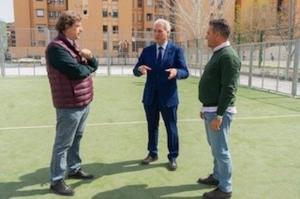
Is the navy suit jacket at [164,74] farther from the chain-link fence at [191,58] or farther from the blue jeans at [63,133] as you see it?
the chain-link fence at [191,58]

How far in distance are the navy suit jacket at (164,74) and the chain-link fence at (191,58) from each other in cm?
847

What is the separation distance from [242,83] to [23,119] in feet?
36.0

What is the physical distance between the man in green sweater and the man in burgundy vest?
127cm

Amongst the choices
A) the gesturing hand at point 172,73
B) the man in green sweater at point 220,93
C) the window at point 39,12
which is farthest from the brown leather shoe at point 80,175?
the window at point 39,12

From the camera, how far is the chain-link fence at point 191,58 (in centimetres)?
1360

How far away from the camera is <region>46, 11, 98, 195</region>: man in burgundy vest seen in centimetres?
378

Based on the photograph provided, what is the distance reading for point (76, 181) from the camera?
14.8 ft

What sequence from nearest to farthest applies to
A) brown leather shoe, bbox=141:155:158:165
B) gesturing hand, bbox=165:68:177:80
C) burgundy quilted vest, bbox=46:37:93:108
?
1. burgundy quilted vest, bbox=46:37:93:108
2. gesturing hand, bbox=165:68:177:80
3. brown leather shoe, bbox=141:155:158:165

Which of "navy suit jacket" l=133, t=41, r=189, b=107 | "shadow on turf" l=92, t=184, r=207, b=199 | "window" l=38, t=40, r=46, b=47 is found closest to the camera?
"shadow on turf" l=92, t=184, r=207, b=199

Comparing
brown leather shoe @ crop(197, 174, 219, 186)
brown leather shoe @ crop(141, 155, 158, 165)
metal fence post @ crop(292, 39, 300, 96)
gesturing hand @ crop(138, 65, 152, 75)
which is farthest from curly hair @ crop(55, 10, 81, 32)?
metal fence post @ crop(292, 39, 300, 96)

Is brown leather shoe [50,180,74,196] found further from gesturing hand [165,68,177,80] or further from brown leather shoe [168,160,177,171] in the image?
gesturing hand [165,68,177,80]

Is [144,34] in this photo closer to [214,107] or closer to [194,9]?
[194,9]

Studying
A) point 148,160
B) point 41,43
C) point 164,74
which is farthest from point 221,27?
point 41,43

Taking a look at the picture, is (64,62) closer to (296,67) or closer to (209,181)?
(209,181)
